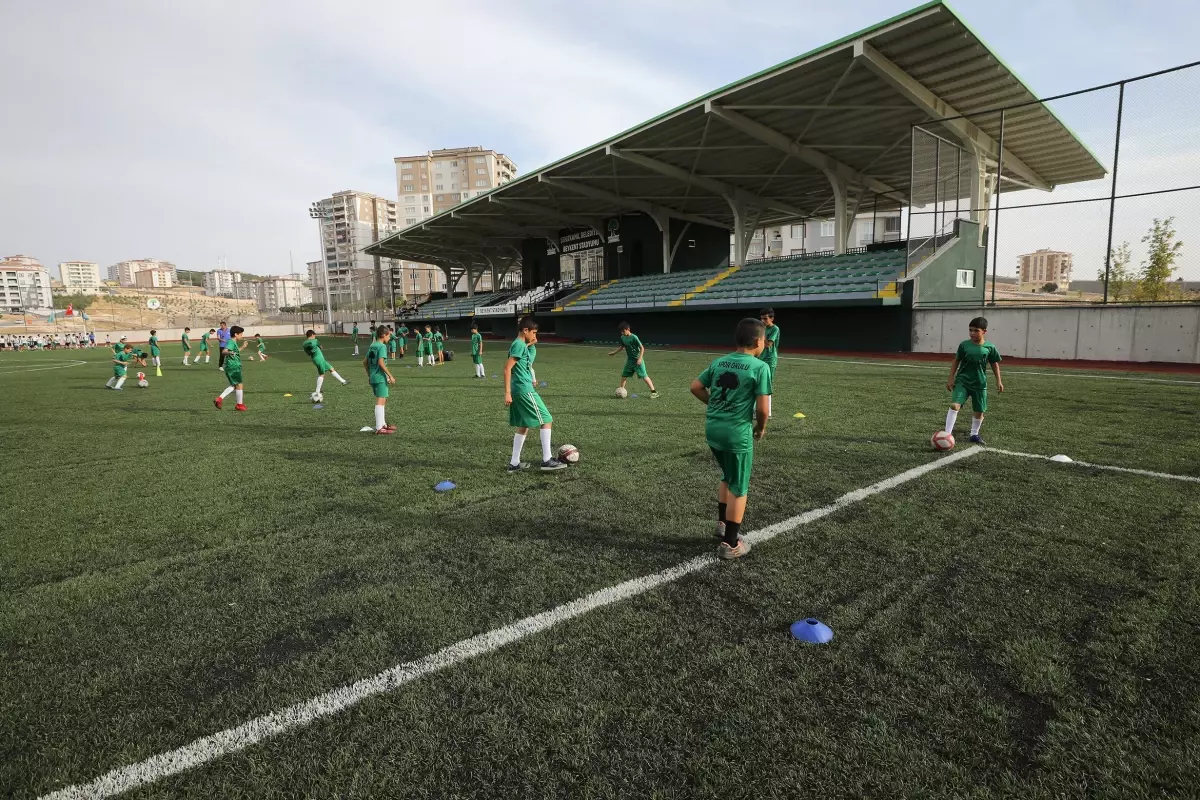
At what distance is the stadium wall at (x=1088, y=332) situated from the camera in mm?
16328

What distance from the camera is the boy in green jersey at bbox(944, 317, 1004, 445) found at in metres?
7.44

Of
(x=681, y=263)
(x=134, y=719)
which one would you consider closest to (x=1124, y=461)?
(x=134, y=719)

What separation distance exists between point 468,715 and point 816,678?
5.64ft

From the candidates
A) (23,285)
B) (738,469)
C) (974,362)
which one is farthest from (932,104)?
(23,285)

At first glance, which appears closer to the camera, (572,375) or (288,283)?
(572,375)

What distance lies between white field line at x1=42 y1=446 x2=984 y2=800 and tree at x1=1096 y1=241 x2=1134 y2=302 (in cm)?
1978

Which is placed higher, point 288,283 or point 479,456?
point 288,283

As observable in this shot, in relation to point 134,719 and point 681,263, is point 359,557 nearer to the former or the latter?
point 134,719

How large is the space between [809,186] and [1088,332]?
20.0 m

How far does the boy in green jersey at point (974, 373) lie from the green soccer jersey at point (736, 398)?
4533 millimetres

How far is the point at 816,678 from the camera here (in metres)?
2.97

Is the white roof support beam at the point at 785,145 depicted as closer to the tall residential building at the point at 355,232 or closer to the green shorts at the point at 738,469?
the green shorts at the point at 738,469

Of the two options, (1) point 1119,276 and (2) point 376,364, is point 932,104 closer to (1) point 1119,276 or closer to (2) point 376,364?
(1) point 1119,276

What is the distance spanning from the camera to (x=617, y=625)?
3.49 m
